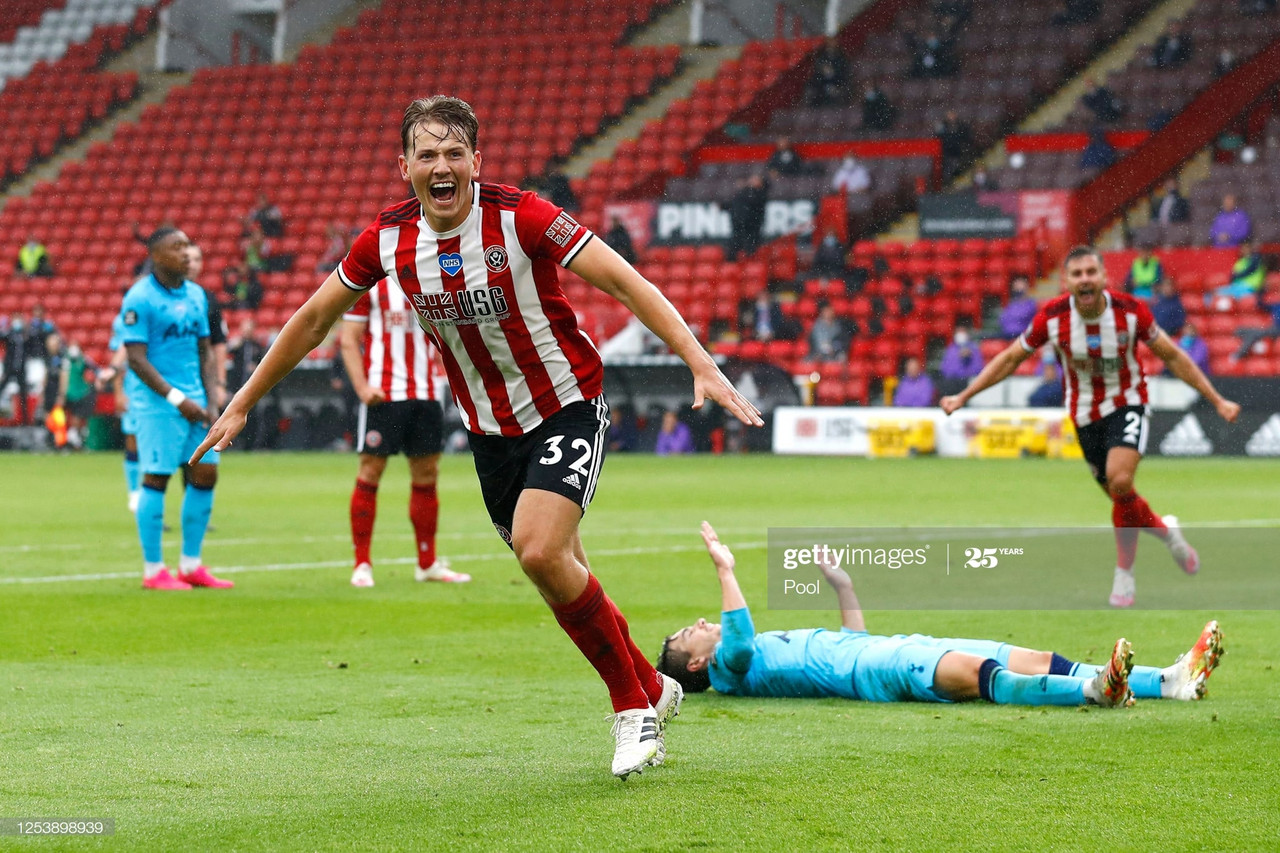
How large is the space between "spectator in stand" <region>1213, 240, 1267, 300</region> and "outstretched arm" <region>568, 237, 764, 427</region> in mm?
22273

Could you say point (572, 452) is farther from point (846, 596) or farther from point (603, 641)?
point (846, 596)

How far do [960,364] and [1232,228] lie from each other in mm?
4812

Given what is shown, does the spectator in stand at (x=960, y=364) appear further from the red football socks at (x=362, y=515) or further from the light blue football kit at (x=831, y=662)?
the light blue football kit at (x=831, y=662)

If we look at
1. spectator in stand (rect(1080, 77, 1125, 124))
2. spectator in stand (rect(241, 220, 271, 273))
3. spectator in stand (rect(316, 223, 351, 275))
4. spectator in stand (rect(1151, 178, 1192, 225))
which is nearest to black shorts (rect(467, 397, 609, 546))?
spectator in stand (rect(316, 223, 351, 275))

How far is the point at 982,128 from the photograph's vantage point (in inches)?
1184

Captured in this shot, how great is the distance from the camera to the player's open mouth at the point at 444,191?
4.89 m

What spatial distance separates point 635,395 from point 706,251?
437cm

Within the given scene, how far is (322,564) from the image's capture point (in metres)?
11.0

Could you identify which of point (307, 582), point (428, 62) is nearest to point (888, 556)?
point (307, 582)

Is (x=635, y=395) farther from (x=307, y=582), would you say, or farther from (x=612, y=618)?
(x=612, y=618)

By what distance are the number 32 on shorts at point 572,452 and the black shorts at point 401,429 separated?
5126 mm

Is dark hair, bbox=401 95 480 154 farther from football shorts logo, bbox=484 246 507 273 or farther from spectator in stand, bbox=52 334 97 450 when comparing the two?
spectator in stand, bbox=52 334 97 450

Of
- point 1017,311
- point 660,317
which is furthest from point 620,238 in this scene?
point 660,317

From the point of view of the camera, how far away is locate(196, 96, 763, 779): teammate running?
487 cm
